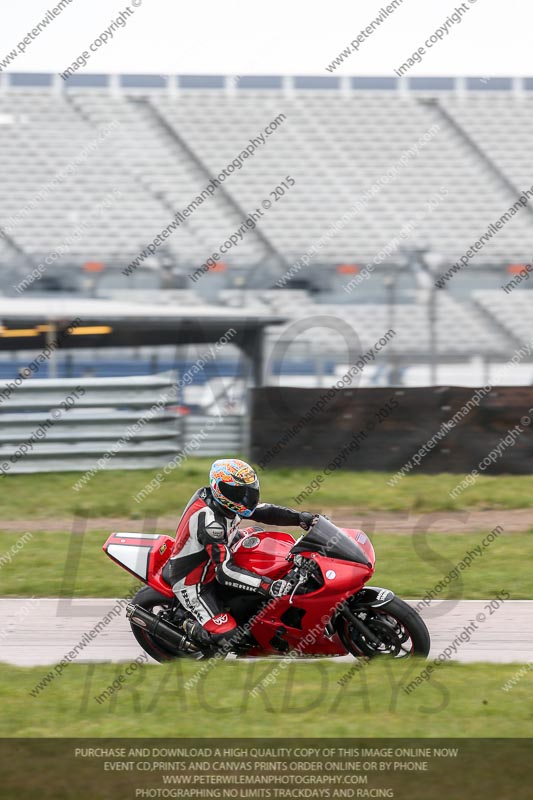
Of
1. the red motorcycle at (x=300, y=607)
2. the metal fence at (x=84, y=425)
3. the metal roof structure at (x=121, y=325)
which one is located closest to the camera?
the red motorcycle at (x=300, y=607)

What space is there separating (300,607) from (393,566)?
3.32 meters

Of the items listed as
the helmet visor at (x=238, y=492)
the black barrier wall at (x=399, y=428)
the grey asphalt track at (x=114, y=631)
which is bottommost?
the black barrier wall at (x=399, y=428)

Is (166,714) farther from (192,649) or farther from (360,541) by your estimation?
(360,541)

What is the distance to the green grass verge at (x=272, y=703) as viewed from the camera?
15.9 feet

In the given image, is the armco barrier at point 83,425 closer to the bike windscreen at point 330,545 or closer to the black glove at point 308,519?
the black glove at point 308,519

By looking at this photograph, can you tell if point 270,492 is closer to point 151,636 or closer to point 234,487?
point 151,636

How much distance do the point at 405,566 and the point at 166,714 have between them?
A: 4.36 m

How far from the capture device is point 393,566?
9070mm

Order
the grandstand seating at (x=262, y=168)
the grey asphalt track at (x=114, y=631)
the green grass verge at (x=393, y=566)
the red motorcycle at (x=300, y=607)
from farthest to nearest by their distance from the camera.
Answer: the grandstand seating at (x=262, y=168) → the green grass verge at (x=393, y=566) → the grey asphalt track at (x=114, y=631) → the red motorcycle at (x=300, y=607)

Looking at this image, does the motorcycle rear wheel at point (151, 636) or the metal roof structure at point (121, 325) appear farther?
the metal roof structure at point (121, 325)

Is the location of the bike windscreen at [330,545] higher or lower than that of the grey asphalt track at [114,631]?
higher

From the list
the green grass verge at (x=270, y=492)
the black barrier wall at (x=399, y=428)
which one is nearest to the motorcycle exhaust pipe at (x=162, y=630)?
the green grass verge at (x=270, y=492)

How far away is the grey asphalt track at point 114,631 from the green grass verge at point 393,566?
0.34 m
